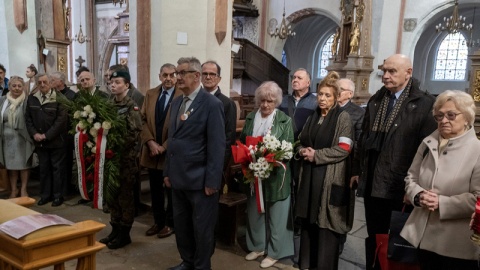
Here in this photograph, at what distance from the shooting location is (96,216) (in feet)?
Answer: 13.5

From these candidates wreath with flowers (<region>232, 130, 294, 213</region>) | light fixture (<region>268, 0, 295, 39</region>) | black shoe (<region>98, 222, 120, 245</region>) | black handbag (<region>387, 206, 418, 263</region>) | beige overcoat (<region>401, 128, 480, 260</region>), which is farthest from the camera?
light fixture (<region>268, 0, 295, 39</region>)

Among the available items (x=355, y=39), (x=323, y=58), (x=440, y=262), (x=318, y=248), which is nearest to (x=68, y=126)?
(x=318, y=248)

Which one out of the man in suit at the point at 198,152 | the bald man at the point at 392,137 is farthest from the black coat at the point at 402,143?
the man in suit at the point at 198,152

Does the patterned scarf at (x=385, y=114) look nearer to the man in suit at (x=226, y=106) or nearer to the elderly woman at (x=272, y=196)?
the elderly woman at (x=272, y=196)

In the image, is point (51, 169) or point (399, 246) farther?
point (51, 169)

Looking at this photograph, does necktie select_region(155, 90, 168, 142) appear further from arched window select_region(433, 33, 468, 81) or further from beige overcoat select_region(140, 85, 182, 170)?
arched window select_region(433, 33, 468, 81)

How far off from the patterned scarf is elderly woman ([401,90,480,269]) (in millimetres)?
368

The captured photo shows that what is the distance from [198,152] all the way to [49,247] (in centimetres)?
123

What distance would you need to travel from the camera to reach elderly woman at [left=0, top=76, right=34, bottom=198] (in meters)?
4.38

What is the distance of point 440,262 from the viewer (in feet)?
6.77

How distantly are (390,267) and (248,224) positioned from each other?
1.26 meters

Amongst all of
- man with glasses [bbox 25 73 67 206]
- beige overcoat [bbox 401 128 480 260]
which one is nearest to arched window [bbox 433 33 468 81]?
man with glasses [bbox 25 73 67 206]

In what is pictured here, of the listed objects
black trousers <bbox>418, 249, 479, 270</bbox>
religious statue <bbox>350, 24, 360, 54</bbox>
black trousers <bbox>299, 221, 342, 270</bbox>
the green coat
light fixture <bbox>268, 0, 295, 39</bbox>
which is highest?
light fixture <bbox>268, 0, 295, 39</bbox>

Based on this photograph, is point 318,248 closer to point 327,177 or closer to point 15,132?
point 327,177
